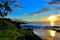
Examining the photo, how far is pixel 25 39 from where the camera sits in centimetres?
Answer: 2597

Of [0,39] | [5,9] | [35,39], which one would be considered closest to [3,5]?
[5,9]

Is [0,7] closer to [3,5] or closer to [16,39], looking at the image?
[3,5]

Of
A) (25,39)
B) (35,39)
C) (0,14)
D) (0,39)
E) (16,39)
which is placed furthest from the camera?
(0,14)

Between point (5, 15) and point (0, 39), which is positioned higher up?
point (5, 15)

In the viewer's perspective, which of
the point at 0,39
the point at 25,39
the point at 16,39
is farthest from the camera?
the point at 25,39

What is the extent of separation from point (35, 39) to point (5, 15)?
49164 mm

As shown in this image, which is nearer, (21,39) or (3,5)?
(21,39)

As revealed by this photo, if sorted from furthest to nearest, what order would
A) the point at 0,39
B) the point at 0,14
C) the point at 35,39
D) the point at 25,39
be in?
the point at 0,14, the point at 35,39, the point at 25,39, the point at 0,39

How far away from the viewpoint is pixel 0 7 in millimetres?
75375

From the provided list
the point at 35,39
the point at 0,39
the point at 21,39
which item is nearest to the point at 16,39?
the point at 21,39

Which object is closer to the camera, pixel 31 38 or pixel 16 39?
pixel 16 39

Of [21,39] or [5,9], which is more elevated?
[5,9]

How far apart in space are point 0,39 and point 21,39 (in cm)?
413

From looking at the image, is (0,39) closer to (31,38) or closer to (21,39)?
(21,39)
